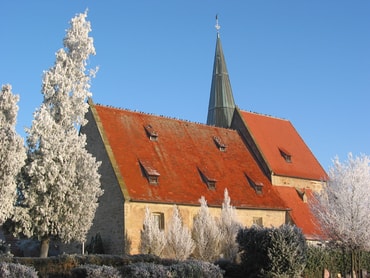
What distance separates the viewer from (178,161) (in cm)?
3466

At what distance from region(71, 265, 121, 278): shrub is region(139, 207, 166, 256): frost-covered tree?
10708 mm

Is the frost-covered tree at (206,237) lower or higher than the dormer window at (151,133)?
lower

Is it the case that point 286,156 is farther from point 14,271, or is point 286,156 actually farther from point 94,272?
point 14,271

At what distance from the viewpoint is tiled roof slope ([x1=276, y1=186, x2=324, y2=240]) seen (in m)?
36.2

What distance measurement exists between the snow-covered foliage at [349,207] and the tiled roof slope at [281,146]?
11.3 meters

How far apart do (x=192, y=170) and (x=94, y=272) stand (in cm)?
1856

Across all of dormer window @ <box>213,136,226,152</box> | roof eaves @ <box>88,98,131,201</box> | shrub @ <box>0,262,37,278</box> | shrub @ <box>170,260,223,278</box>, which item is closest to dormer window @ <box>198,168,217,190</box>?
dormer window @ <box>213,136,226,152</box>

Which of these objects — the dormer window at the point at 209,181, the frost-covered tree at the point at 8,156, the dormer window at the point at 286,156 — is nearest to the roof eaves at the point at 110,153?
the dormer window at the point at 209,181

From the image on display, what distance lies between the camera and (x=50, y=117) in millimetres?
23453

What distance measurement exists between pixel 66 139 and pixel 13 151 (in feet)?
9.20

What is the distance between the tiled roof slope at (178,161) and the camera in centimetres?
3150

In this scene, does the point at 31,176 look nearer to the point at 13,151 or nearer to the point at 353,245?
the point at 13,151

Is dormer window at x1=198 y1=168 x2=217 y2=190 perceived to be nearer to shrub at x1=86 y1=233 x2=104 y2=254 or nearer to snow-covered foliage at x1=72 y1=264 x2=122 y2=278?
shrub at x1=86 y1=233 x2=104 y2=254

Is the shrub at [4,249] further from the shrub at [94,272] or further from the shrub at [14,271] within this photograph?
the shrub at [14,271]
